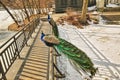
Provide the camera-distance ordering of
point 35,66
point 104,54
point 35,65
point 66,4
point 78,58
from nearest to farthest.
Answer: point 78,58 → point 35,66 → point 35,65 → point 104,54 → point 66,4

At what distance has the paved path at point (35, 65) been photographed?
206 inches

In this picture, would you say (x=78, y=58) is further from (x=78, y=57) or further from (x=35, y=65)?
(x=35, y=65)

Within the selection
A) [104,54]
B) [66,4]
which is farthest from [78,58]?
[66,4]

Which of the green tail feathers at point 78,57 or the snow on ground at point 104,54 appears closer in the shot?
the green tail feathers at point 78,57

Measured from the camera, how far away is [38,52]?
7629 millimetres

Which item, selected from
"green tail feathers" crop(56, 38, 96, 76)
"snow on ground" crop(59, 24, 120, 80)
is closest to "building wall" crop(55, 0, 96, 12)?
"snow on ground" crop(59, 24, 120, 80)

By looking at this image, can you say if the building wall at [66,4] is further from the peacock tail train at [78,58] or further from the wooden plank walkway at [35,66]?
the peacock tail train at [78,58]

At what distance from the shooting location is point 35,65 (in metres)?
6.12

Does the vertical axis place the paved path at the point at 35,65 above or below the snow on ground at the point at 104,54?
above

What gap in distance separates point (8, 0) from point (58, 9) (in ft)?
25.7

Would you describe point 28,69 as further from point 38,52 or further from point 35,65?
point 38,52

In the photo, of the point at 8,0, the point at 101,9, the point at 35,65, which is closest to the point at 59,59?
the point at 35,65

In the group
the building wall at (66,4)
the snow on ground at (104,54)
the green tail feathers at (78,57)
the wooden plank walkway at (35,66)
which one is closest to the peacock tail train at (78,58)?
the green tail feathers at (78,57)

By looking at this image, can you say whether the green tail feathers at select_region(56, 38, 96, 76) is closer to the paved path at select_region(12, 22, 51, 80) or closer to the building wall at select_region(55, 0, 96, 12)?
the paved path at select_region(12, 22, 51, 80)
